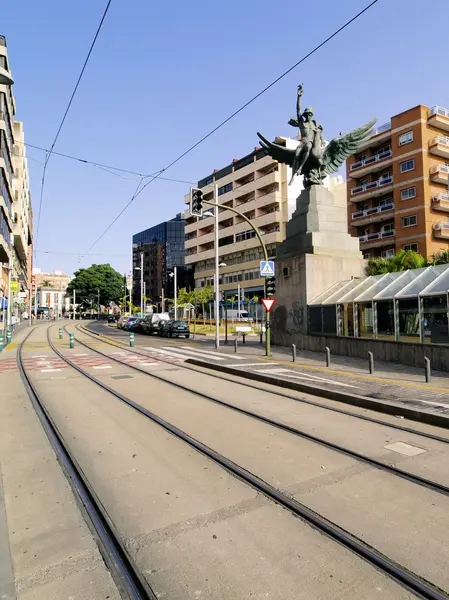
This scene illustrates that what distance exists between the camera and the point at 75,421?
7266 mm

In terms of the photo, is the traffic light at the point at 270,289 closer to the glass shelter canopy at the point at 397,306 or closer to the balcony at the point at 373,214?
the glass shelter canopy at the point at 397,306

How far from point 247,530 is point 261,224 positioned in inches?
2294

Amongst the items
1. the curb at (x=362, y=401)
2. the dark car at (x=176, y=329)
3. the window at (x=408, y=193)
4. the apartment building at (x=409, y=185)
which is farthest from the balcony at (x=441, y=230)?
the curb at (x=362, y=401)

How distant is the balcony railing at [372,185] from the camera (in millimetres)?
45094

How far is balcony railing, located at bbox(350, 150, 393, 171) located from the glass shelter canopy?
3242 cm

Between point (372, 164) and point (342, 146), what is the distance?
26382mm

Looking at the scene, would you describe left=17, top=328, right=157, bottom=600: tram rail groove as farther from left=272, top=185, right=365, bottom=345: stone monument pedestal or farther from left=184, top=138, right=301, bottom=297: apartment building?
left=184, top=138, right=301, bottom=297: apartment building

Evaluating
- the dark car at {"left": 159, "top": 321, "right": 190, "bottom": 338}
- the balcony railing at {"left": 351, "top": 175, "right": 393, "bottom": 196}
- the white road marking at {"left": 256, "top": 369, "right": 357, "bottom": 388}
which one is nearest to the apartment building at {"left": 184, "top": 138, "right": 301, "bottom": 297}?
the balcony railing at {"left": 351, "top": 175, "right": 393, "bottom": 196}

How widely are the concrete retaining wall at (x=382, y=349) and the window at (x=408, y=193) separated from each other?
2958cm

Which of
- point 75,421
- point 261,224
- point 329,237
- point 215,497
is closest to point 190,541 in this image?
point 215,497

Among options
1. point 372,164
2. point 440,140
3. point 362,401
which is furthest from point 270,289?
point 372,164

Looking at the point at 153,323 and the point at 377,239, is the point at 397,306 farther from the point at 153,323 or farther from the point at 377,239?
the point at 377,239

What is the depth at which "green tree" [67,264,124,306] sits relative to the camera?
97312 mm

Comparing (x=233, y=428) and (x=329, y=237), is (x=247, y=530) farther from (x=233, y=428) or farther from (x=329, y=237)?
(x=329, y=237)
